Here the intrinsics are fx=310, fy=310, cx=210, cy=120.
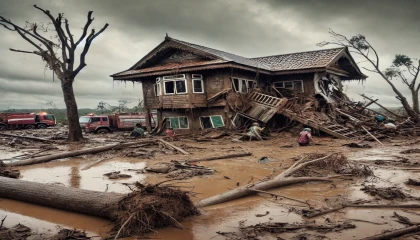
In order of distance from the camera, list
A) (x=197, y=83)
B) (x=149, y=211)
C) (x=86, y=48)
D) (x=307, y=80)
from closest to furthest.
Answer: (x=149, y=211) < (x=86, y=48) < (x=197, y=83) < (x=307, y=80)

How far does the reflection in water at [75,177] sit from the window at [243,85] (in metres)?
13.3

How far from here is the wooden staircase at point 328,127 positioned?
17.6m

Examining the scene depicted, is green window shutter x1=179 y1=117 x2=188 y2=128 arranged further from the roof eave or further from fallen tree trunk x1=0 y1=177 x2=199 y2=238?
fallen tree trunk x1=0 y1=177 x2=199 y2=238

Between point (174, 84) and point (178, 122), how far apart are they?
3055 millimetres

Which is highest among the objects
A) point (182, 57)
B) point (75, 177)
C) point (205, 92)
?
point (182, 57)

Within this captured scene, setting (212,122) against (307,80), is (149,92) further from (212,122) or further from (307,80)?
(307,80)

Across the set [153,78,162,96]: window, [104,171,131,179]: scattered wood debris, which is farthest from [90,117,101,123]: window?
[104,171,131,179]: scattered wood debris

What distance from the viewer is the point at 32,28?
64.6 ft

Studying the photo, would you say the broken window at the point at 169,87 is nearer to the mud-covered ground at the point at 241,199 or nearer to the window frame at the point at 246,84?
the window frame at the point at 246,84

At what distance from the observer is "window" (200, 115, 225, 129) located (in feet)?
71.5

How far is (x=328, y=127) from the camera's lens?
1827cm

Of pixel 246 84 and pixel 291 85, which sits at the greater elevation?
pixel 246 84

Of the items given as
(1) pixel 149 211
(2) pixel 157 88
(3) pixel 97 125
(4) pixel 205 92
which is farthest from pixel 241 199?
(3) pixel 97 125

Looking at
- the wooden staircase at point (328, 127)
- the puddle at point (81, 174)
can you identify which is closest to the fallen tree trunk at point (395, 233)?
the puddle at point (81, 174)
